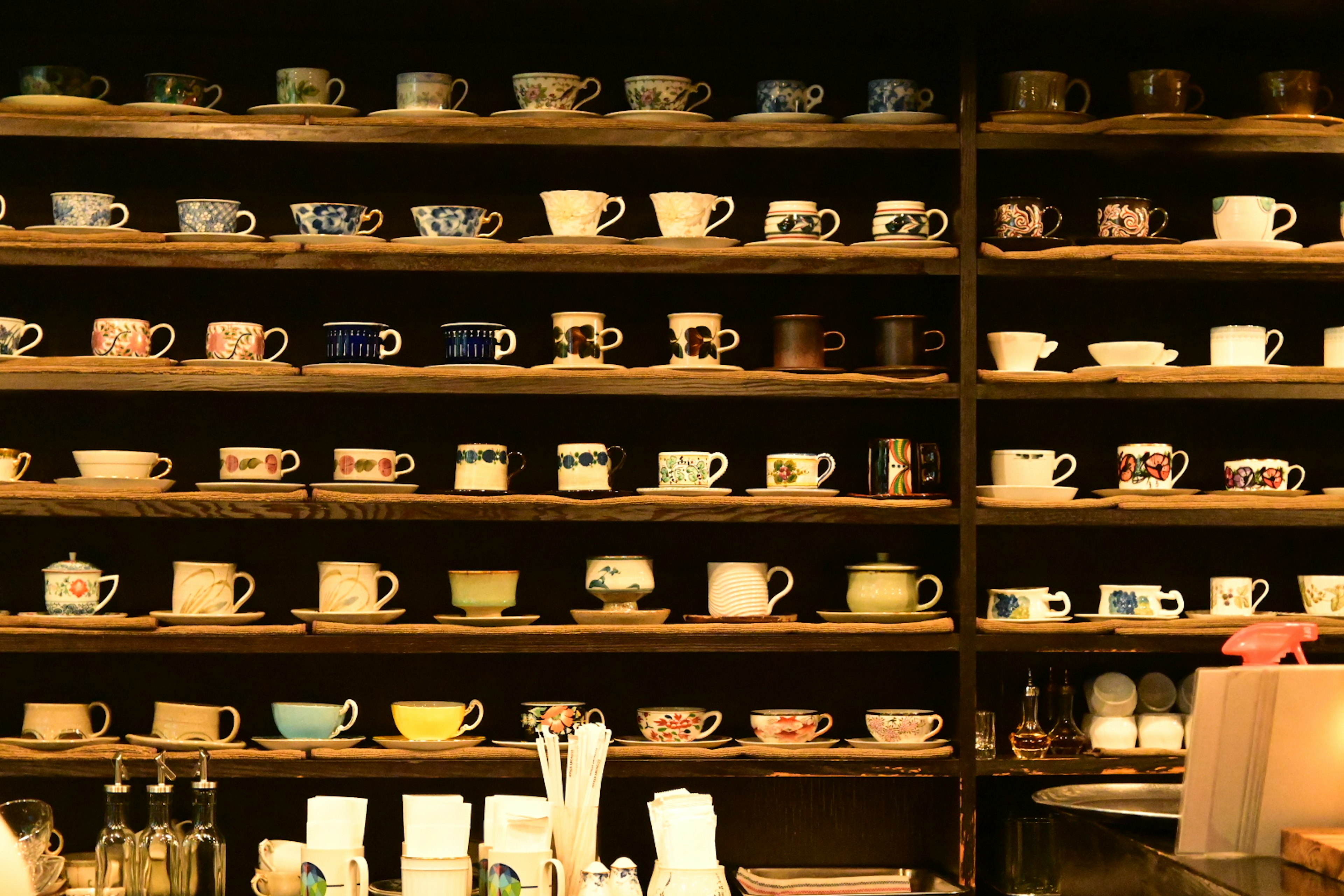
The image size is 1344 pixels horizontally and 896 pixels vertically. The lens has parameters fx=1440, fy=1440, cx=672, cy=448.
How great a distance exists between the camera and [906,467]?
9.15 feet

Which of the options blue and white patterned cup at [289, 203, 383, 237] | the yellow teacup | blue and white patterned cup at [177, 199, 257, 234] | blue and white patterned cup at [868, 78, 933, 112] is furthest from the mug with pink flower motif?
blue and white patterned cup at [868, 78, 933, 112]

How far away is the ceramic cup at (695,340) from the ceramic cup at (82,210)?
1.07 metres

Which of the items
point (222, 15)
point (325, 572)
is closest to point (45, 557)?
point (325, 572)

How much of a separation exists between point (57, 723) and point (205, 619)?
0.35 metres

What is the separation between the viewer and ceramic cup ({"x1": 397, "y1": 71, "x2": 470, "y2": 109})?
2.75 meters

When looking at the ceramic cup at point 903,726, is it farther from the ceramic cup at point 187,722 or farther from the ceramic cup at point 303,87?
the ceramic cup at point 303,87

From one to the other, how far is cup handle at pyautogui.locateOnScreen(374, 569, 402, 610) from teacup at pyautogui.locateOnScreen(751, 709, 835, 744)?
0.72m

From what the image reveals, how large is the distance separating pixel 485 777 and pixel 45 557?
1.01m

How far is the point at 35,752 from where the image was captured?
2607mm

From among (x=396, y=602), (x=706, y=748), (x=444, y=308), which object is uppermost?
(x=444, y=308)

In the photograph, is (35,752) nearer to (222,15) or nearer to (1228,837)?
(222,15)

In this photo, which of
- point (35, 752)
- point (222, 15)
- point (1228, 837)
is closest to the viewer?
point (1228, 837)

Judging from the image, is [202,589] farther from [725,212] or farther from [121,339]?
[725,212]

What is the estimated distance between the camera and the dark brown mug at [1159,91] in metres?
2.79
